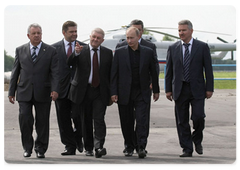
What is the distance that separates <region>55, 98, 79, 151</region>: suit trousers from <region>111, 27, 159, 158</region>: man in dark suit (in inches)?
34.5

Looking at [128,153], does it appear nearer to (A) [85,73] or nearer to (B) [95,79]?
(B) [95,79]

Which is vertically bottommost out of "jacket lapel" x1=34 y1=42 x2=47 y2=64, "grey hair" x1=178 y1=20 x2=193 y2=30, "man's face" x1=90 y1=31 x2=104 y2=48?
"jacket lapel" x1=34 y1=42 x2=47 y2=64

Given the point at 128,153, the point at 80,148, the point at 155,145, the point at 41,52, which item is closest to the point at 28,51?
the point at 41,52

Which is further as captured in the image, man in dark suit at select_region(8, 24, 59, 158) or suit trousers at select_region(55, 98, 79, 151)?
suit trousers at select_region(55, 98, 79, 151)

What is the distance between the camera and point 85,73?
697 cm

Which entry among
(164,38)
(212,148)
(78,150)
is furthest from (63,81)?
(164,38)

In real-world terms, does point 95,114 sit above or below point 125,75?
below

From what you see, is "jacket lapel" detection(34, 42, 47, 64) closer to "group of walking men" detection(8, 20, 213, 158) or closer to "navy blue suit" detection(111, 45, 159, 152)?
"group of walking men" detection(8, 20, 213, 158)

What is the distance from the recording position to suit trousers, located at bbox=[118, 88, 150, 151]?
6.96 m

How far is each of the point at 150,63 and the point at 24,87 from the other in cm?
186

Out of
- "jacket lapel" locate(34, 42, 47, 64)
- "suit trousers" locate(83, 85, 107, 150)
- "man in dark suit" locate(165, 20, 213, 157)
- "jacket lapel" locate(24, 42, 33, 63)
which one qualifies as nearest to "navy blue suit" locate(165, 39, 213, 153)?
"man in dark suit" locate(165, 20, 213, 157)

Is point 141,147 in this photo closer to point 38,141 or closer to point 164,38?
point 38,141

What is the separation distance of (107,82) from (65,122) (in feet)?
3.31

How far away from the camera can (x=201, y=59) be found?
698 cm
